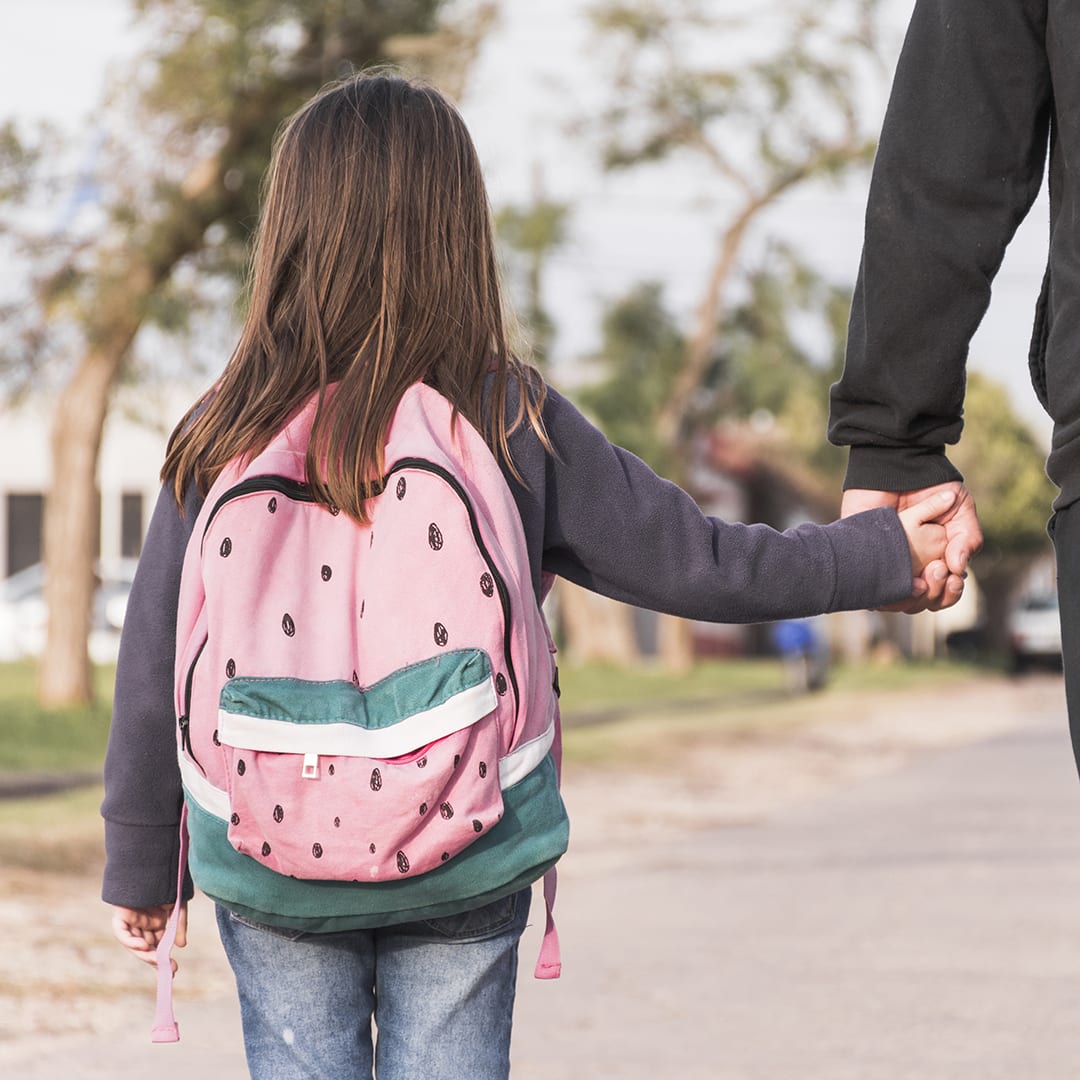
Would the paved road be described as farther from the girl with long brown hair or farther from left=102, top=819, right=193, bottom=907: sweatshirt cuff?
the girl with long brown hair

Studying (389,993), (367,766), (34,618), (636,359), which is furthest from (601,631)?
(367,766)

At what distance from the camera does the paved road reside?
4.73 m

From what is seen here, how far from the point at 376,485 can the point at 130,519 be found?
3457 cm

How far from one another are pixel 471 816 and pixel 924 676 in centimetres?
2782

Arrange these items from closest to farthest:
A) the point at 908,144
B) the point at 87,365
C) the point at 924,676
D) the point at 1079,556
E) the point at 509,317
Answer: the point at 1079,556 → the point at 908,144 → the point at 509,317 → the point at 87,365 → the point at 924,676

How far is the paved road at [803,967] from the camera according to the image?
4730 mm

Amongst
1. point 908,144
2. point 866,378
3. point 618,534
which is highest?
point 908,144

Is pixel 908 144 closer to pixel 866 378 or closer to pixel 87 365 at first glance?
pixel 866 378

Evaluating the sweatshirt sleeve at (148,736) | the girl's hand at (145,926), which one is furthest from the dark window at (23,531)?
the sweatshirt sleeve at (148,736)

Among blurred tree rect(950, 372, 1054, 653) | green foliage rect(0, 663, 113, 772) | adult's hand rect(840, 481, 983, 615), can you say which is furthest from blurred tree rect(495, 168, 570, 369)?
adult's hand rect(840, 481, 983, 615)

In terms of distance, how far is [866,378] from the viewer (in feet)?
7.92

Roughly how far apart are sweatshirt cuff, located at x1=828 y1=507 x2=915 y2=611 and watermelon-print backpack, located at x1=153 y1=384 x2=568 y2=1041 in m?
0.50


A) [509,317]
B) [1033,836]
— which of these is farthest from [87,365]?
[509,317]

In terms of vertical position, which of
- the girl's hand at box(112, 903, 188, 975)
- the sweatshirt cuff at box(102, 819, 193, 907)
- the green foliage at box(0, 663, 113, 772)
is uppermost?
the sweatshirt cuff at box(102, 819, 193, 907)
